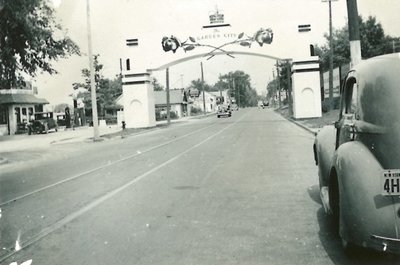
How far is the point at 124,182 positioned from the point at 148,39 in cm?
3274

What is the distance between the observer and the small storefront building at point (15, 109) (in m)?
44.5

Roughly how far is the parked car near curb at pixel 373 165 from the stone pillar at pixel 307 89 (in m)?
34.4

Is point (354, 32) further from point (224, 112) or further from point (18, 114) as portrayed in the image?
point (224, 112)

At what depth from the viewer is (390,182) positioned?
420cm

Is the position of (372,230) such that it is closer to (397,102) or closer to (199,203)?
(397,102)

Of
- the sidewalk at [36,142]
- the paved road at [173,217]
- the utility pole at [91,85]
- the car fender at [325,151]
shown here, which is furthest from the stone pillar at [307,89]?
the car fender at [325,151]

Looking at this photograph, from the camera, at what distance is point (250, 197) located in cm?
800

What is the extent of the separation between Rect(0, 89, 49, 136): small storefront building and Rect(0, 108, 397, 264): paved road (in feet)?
113

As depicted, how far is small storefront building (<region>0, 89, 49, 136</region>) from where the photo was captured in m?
44.5

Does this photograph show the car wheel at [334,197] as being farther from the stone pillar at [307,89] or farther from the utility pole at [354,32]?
the stone pillar at [307,89]

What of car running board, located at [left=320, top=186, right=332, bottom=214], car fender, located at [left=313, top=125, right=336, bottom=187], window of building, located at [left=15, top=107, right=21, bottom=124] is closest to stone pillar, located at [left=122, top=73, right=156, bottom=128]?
window of building, located at [left=15, top=107, right=21, bottom=124]

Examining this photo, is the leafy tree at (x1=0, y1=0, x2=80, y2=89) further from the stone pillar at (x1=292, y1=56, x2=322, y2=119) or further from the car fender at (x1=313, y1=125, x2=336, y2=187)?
the stone pillar at (x1=292, y1=56, x2=322, y2=119)

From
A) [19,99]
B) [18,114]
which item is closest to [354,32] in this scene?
[19,99]

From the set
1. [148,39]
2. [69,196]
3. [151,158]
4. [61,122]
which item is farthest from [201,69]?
[69,196]
